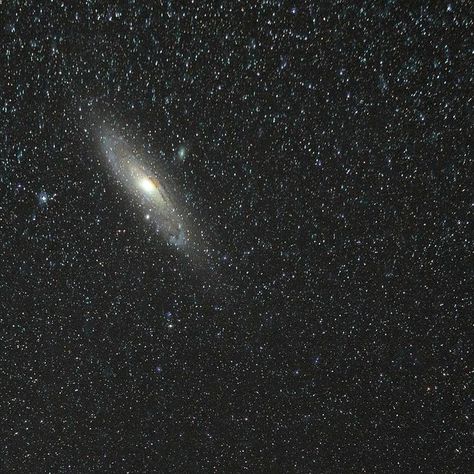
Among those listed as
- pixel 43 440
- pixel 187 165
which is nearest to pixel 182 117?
pixel 187 165

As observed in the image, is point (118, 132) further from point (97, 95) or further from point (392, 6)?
point (392, 6)

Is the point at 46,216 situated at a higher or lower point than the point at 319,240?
higher

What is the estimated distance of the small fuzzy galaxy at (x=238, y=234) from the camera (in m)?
0.32

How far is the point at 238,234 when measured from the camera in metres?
0.34

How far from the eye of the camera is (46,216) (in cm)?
34

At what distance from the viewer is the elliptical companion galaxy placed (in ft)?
1.09

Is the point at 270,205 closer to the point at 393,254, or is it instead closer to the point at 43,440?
the point at 393,254

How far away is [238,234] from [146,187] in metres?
0.07

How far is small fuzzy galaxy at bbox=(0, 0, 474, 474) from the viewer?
0.32m

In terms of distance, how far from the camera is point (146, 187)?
0.34 m

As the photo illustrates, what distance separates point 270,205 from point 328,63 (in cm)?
10

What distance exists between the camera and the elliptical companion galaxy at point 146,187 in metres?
0.33

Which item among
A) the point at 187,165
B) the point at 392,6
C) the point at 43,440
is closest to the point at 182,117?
the point at 187,165

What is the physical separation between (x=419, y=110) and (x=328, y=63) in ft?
0.22
